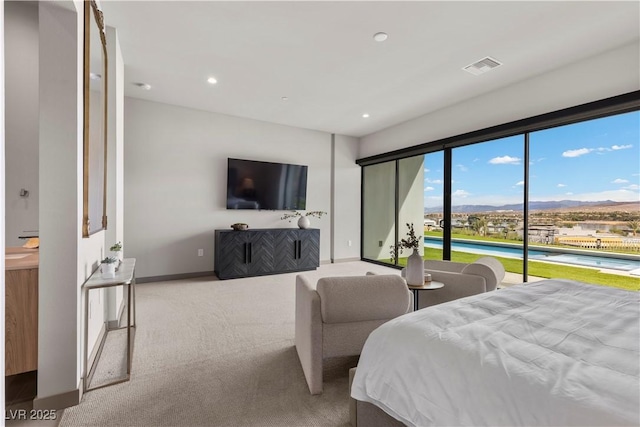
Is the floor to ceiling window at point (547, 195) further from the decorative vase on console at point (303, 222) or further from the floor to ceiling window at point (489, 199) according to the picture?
the decorative vase on console at point (303, 222)

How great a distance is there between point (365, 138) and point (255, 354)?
5374mm

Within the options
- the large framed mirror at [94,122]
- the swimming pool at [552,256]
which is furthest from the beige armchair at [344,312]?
the swimming pool at [552,256]

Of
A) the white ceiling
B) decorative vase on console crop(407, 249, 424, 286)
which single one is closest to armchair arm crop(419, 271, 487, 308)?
decorative vase on console crop(407, 249, 424, 286)

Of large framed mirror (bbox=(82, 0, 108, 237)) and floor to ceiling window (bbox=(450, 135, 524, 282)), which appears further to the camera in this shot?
floor to ceiling window (bbox=(450, 135, 524, 282))

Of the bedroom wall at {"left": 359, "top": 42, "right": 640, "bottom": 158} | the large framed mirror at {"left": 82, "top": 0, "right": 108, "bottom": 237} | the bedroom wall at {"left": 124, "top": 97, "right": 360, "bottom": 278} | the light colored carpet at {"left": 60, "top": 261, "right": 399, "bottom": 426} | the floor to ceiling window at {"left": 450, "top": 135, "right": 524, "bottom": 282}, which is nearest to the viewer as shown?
the light colored carpet at {"left": 60, "top": 261, "right": 399, "bottom": 426}

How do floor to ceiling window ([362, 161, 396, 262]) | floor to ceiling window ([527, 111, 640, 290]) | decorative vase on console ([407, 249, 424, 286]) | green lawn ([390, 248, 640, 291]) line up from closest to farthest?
decorative vase on console ([407, 249, 424, 286]) < floor to ceiling window ([527, 111, 640, 290]) < green lawn ([390, 248, 640, 291]) < floor to ceiling window ([362, 161, 396, 262])

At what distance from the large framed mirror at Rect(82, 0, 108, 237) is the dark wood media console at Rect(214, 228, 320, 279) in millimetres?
2251

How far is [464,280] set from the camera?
2.53 meters

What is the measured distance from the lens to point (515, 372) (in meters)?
0.91

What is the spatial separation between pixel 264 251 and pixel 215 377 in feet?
10.3

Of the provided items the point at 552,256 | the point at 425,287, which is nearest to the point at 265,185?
the point at 425,287

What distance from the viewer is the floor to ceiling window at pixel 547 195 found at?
328 cm

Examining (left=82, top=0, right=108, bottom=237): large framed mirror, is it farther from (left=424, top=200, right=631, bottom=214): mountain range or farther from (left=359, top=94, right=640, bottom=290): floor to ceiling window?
(left=424, top=200, right=631, bottom=214): mountain range

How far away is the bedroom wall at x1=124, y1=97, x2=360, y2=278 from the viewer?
4.59 meters
